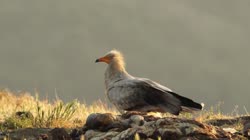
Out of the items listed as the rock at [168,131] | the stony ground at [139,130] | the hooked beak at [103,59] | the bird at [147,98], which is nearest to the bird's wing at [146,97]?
the bird at [147,98]

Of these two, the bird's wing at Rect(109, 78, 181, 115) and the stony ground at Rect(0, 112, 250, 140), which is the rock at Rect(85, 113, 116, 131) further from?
the bird's wing at Rect(109, 78, 181, 115)

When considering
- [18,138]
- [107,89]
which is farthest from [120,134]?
[107,89]

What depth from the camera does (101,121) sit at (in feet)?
30.0

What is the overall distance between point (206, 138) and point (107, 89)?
4817 mm

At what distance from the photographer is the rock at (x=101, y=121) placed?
912 cm

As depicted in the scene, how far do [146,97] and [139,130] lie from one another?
363 centimetres

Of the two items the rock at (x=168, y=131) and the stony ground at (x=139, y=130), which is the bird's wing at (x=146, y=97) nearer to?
the stony ground at (x=139, y=130)

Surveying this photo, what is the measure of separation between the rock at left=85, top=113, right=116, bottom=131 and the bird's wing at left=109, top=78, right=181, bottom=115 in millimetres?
2559

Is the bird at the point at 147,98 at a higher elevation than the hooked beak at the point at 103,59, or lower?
lower

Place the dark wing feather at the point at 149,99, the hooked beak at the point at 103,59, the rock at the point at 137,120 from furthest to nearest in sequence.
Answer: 1. the hooked beak at the point at 103,59
2. the dark wing feather at the point at 149,99
3. the rock at the point at 137,120

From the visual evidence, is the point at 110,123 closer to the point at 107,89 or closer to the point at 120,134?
the point at 120,134

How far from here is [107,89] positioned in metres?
12.6

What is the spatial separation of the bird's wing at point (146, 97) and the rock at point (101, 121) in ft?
8.40

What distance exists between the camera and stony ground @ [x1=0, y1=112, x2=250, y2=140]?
802cm
